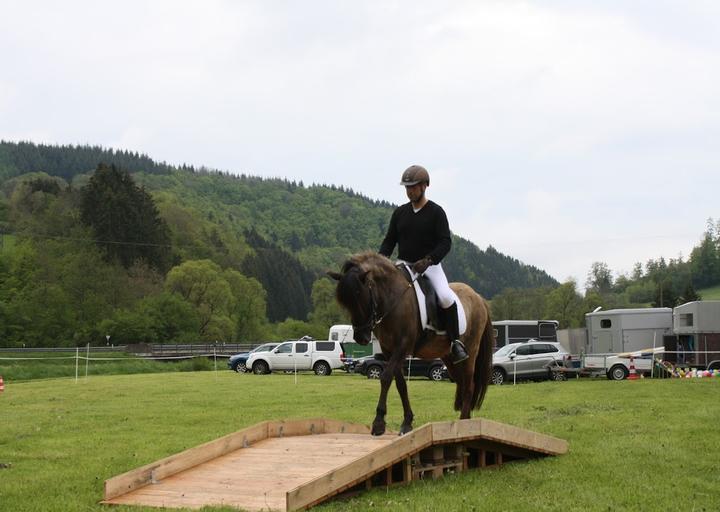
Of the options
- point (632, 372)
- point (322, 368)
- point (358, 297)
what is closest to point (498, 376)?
point (632, 372)

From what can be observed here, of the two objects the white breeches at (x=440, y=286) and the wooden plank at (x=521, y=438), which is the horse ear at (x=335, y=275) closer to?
the white breeches at (x=440, y=286)

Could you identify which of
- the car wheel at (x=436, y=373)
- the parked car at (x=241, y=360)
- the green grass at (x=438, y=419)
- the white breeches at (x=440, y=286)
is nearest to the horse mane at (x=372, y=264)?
the white breeches at (x=440, y=286)

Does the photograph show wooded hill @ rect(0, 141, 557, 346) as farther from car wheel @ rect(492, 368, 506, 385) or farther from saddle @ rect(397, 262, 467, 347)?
saddle @ rect(397, 262, 467, 347)

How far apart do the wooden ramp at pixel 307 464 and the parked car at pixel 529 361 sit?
22760mm

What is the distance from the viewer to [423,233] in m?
9.11

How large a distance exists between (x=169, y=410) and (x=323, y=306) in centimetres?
9051

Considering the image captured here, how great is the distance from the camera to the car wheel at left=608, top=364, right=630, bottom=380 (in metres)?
33.2

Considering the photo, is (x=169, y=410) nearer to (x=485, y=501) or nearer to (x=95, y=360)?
(x=485, y=501)

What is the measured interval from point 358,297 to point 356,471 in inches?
70.0

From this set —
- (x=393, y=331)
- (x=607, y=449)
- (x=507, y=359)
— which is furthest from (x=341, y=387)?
(x=393, y=331)

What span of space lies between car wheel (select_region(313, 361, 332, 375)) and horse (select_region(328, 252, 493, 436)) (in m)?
31.9

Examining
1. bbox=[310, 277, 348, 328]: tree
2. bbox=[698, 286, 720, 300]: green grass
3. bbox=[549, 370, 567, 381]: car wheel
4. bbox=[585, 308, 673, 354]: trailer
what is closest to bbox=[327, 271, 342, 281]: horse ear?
bbox=[549, 370, 567, 381]: car wheel

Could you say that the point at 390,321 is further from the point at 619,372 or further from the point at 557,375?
→ the point at 619,372

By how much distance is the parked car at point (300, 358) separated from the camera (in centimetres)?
4134
